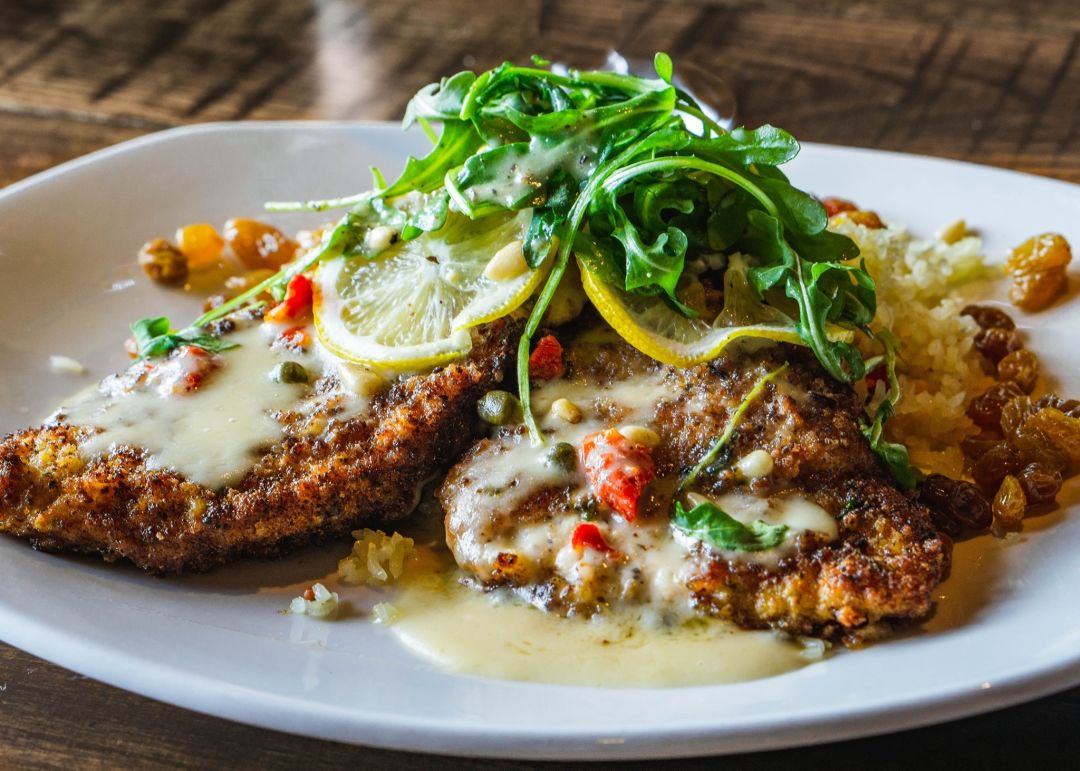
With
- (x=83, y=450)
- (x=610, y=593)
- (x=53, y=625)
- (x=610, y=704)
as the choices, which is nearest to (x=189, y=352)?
(x=83, y=450)

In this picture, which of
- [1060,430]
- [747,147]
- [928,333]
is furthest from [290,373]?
[1060,430]

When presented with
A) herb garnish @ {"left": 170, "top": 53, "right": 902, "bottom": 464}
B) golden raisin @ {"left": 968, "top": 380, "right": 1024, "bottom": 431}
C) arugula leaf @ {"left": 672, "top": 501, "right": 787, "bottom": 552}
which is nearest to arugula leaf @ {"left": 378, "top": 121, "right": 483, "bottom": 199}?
herb garnish @ {"left": 170, "top": 53, "right": 902, "bottom": 464}

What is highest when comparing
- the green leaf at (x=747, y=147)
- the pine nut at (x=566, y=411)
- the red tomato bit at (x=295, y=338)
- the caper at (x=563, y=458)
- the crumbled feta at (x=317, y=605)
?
the green leaf at (x=747, y=147)

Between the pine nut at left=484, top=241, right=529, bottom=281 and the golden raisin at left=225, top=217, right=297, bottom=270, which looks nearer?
the pine nut at left=484, top=241, right=529, bottom=281

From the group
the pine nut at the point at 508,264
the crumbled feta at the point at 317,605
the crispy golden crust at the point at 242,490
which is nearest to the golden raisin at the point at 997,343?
the pine nut at the point at 508,264

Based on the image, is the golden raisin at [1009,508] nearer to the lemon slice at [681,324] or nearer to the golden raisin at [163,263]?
the lemon slice at [681,324]

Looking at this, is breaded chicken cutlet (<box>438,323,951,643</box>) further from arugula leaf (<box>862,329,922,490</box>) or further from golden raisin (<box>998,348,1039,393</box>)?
golden raisin (<box>998,348,1039,393</box>)
